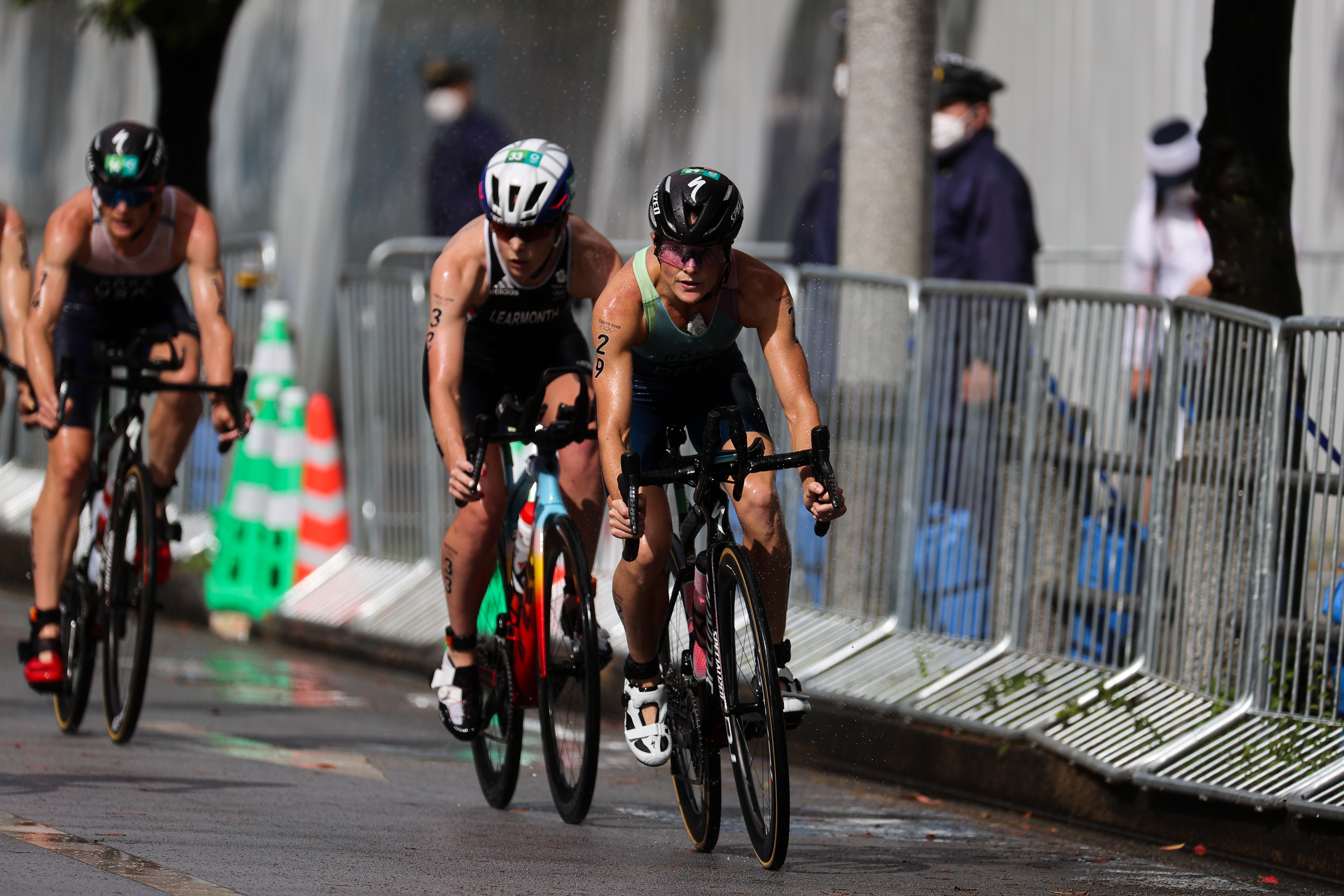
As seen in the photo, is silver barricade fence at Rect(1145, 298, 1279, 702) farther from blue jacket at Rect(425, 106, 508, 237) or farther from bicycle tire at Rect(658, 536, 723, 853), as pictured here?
blue jacket at Rect(425, 106, 508, 237)

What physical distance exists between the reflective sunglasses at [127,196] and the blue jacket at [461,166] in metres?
4.75

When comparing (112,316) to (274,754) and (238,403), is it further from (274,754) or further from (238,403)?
(274,754)

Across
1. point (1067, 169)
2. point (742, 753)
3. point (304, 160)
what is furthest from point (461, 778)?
point (304, 160)

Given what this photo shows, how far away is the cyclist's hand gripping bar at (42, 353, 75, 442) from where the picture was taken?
A: 8.51 meters

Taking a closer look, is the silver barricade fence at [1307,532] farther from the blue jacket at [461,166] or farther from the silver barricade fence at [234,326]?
the silver barricade fence at [234,326]

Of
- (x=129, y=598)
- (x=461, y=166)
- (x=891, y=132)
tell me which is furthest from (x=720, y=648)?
(x=461, y=166)

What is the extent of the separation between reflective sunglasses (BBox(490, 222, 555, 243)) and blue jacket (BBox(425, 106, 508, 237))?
595cm

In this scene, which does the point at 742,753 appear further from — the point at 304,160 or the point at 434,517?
the point at 304,160

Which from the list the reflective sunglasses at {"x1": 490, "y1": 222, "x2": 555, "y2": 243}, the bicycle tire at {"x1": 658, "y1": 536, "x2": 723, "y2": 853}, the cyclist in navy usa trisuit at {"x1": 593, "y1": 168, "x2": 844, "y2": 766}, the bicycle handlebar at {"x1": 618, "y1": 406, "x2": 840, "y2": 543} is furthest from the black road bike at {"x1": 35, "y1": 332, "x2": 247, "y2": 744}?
the bicycle handlebar at {"x1": 618, "y1": 406, "x2": 840, "y2": 543}

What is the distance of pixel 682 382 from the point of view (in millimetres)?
6957

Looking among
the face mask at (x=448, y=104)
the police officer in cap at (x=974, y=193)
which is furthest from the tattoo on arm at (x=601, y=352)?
the face mask at (x=448, y=104)

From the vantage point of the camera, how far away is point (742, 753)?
21.4 feet

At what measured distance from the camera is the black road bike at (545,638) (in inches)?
277

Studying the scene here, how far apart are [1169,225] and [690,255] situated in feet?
19.4
